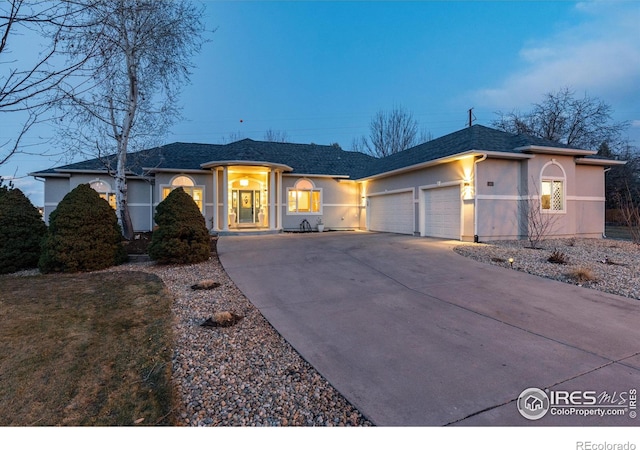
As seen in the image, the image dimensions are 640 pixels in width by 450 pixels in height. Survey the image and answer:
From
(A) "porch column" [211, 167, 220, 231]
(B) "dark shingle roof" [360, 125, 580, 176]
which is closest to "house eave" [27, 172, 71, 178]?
(A) "porch column" [211, 167, 220, 231]

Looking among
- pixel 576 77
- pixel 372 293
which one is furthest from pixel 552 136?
pixel 372 293

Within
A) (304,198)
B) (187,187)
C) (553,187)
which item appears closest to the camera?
(553,187)

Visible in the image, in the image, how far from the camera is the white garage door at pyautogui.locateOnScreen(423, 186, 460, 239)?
36.8ft

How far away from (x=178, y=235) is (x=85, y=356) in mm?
4662

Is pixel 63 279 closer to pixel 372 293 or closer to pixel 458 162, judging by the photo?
pixel 372 293

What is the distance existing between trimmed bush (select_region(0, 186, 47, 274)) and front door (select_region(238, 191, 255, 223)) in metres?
8.86

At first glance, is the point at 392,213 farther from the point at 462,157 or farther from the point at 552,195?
the point at 552,195

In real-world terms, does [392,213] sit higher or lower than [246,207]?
lower

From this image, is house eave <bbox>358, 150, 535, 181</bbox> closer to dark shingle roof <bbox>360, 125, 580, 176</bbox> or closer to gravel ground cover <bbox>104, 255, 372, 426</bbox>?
dark shingle roof <bbox>360, 125, 580, 176</bbox>

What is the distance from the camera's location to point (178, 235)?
7613 millimetres

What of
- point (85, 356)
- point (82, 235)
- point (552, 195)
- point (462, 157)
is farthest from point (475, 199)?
point (82, 235)

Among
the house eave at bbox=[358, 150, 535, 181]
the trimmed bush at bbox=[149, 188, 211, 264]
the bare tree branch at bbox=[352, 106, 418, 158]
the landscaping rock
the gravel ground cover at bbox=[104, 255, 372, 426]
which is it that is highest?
the bare tree branch at bbox=[352, 106, 418, 158]

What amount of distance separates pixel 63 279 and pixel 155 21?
990cm

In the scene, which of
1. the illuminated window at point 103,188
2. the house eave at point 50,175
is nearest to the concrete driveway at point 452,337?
the illuminated window at point 103,188
